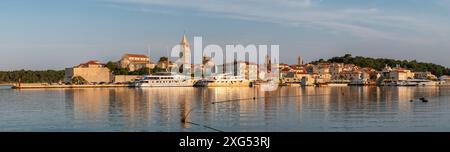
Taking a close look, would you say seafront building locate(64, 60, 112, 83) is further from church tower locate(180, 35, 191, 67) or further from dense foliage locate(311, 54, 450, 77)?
dense foliage locate(311, 54, 450, 77)

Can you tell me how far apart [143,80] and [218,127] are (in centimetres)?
5568

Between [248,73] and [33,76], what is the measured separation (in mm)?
40659

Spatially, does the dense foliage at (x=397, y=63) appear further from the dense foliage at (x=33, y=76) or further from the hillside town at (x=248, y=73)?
the dense foliage at (x=33, y=76)

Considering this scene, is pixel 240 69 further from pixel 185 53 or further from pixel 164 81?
pixel 164 81

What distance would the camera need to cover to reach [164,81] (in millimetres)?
70875

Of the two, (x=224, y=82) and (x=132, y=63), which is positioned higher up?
(x=132, y=63)

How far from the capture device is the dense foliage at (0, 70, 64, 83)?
319 feet

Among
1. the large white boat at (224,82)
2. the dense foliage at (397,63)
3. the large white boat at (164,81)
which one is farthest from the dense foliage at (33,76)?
the dense foliage at (397,63)

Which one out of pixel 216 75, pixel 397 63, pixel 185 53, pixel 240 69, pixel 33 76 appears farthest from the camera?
pixel 397 63

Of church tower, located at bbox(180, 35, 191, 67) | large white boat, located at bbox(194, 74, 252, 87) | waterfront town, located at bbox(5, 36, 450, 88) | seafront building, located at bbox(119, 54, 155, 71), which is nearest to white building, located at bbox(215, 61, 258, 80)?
waterfront town, located at bbox(5, 36, 450, 88)

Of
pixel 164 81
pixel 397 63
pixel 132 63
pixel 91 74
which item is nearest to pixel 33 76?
pixel 91 74

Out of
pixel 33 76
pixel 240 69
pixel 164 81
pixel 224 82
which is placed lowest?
pixel 224 82

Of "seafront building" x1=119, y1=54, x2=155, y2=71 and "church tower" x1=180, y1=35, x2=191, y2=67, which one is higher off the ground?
"church tower" x1=180, y1=35, x2=191, y2=67

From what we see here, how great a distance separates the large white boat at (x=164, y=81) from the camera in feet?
229
